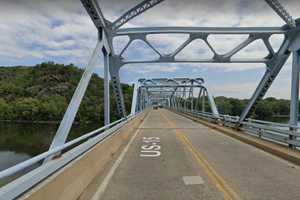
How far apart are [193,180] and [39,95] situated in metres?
106

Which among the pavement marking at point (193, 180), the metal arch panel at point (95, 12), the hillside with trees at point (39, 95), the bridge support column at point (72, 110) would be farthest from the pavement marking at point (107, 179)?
the hillside with trees at point (39, 95)

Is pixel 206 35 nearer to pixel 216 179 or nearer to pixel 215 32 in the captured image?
pixel 215 32

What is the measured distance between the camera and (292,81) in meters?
12.7

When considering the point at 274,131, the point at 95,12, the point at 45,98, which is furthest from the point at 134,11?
the point at 45,98

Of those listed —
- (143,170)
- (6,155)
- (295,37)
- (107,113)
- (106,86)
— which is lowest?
(6,155)

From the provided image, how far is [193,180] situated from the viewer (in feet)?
22.8

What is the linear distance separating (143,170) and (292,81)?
325 inches

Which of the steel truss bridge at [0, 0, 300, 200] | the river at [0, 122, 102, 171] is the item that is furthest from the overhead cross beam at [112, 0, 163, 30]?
the river at [0, 122, 102, 171]

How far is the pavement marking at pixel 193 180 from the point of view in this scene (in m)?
6.68

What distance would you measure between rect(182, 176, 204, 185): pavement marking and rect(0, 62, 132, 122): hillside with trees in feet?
261

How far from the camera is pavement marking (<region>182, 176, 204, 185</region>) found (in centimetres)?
668

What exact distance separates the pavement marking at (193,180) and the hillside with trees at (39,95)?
261ft

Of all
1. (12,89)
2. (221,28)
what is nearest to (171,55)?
(221,28)

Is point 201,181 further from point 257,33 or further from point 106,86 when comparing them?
point 257,33
